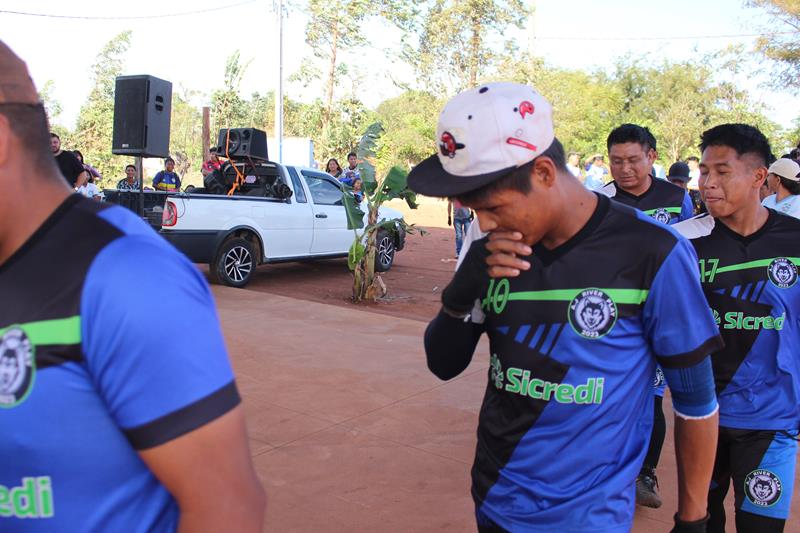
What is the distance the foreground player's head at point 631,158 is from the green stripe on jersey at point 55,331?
425 centimetres

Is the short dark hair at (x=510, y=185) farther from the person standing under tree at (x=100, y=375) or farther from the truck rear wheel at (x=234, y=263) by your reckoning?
the truck rear wheel at (x=234, y=263)

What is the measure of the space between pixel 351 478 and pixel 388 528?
627 mm

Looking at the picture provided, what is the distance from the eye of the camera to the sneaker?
13.1 feet

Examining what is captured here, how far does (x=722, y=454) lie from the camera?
3.01 m

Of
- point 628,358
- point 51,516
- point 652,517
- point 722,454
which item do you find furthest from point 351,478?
point 51,516

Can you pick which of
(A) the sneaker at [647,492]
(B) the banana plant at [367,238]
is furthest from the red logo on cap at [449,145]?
(B) the banana plant at [367,238]

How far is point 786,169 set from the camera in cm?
454

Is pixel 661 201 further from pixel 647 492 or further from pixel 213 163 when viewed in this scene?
pixel 213 163

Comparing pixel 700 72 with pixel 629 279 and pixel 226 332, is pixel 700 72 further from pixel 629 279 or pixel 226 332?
pixel 629 279

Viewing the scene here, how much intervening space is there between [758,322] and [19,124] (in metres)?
2.76

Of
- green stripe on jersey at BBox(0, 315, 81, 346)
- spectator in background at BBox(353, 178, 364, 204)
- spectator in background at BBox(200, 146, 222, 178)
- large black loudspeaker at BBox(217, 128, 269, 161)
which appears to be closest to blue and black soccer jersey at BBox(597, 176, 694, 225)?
green stripe on jersey at BBox(0, 315, 81, 346)

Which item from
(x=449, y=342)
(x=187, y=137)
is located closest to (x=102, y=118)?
(x=187, y=137)

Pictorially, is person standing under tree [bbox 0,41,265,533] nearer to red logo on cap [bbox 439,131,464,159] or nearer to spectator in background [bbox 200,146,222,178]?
red logo on cap [bbox 439,131,464,159]

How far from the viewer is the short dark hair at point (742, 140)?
3.03 m
